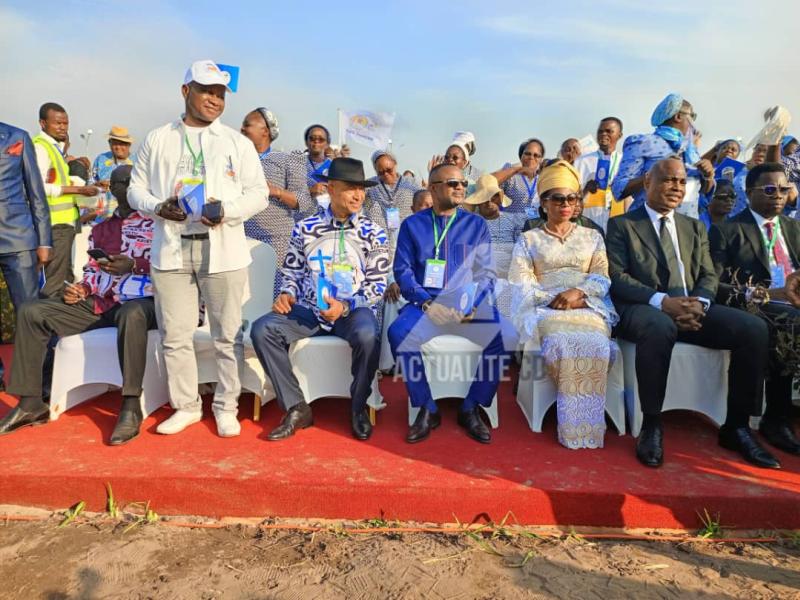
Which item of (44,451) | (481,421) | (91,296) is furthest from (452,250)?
(44,451)

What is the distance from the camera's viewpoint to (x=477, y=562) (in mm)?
2395

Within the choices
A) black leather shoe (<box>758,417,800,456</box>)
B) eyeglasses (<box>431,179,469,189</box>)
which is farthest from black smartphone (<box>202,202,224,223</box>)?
black leather shoe (<box>758,417,800,456</box>)

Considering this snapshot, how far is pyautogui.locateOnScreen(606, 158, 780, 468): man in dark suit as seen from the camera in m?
3.20

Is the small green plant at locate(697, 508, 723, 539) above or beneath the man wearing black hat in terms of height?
beneath

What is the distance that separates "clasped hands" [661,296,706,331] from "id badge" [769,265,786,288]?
2.67ft

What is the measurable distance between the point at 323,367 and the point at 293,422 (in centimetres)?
42

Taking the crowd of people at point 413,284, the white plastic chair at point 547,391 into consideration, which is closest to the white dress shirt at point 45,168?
the crowd of people at point 413,284

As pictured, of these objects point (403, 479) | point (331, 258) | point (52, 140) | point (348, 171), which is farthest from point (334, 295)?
point (52, 140)

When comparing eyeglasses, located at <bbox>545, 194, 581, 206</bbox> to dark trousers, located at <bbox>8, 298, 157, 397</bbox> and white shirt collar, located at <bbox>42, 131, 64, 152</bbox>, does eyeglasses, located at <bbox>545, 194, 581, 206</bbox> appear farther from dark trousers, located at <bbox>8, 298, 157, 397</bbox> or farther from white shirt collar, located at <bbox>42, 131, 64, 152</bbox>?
white shirt collar, located at <bbox>42, 131, 64, 152</bbox>

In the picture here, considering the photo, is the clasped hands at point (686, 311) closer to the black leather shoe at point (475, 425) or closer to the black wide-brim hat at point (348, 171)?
the black leather shoe at point (475, 425)

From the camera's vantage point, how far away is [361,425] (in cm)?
341

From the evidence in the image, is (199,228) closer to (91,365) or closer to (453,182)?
(91,365)

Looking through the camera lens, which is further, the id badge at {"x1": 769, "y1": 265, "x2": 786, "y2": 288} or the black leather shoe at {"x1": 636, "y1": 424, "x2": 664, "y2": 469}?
the id badge at {"x1": 769, "y1": 265, "x2": 786, "y2": 288}

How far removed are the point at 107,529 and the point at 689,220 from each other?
157 inches
